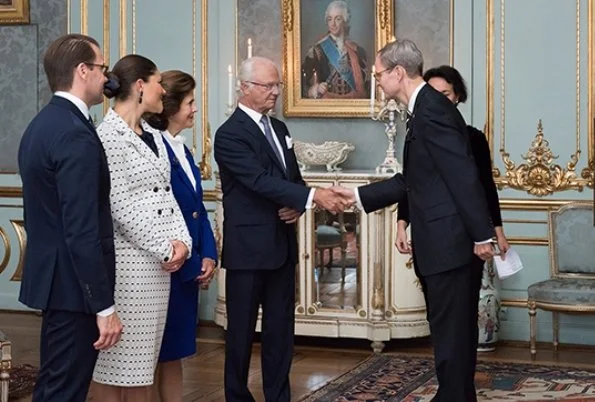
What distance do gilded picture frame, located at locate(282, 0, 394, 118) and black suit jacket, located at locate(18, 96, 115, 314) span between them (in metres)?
4.13

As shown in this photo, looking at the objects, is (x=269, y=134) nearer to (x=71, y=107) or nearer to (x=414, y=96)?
(x=414, y=96)

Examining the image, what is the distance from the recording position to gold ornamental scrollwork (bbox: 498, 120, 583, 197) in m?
7.00

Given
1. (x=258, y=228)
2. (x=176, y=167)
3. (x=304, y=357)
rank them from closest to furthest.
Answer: (x=176, y=167), (x=258, y=228), (x=304, y=357)

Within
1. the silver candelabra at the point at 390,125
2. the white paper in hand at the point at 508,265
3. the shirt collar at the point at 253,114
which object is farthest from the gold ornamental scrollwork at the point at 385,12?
the white paper in hand at the point at 508,265

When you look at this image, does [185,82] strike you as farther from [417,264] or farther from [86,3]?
[86,3]

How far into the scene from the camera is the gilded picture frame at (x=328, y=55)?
7348 millimetres

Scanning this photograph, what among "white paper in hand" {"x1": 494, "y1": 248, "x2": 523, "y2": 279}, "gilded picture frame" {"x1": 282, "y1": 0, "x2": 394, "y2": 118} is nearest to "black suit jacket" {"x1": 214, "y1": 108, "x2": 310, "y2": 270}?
"white paper in hand" {"x1": 494, "y1": 248, "x2": 523, "y2": 279}

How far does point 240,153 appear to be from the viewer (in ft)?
15.6

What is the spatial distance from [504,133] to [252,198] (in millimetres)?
2822

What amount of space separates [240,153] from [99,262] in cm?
152

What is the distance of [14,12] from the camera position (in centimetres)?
848

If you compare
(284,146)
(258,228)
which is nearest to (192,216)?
(258,228)

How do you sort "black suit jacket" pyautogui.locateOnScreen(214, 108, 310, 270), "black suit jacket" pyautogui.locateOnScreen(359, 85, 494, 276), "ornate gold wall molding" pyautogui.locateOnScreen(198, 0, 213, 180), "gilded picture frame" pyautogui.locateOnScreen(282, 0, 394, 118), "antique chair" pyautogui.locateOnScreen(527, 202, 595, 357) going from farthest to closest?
"ornate gold wall molding" pyautogui.locateOnScreen(198, 0, 213, 180), "gilded picture frame" pyautogui.locateOnScreen(282, 0, 394, 118), "antique chair" pyautogui.locateOnScreen(527, 202, 595, 357), "black suit jacket" pyautogui.locateOnScreen(214, 108, 310, 270), "black suit jacket" pyautogui.locateOnScreen(359, 85, 494, 276)

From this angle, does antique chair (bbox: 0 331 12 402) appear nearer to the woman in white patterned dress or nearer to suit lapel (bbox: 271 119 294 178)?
the woman in white patterned dress
